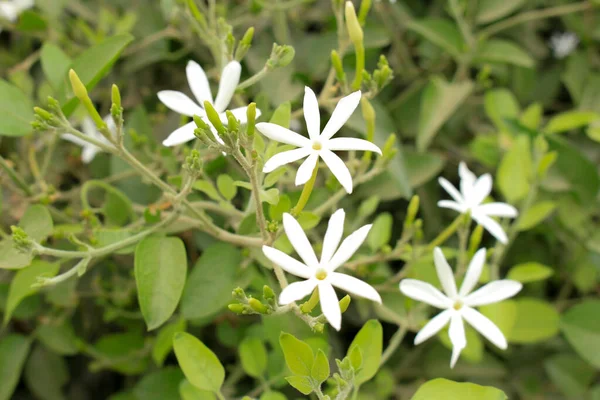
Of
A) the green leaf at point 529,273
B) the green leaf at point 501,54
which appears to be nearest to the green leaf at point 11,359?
the green leaf at point 529,273

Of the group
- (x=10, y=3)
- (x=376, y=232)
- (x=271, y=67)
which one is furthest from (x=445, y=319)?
(x=10, y=3)

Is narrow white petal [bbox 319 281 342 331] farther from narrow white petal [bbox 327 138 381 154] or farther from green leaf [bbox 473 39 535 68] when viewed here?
green leaf [bbox 473 39 535 68]

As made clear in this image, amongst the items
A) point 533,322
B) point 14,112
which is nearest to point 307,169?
point 14,112

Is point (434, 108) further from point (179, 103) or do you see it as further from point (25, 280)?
point (25, 280)

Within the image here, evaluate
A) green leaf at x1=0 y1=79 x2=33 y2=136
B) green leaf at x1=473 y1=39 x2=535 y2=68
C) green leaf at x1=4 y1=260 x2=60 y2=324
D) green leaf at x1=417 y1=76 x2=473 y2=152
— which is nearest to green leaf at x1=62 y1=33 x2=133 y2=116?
green leaf at x1=0 y1=79 x2=33 y2=136

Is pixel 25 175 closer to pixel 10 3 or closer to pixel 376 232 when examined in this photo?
pixel 10 3

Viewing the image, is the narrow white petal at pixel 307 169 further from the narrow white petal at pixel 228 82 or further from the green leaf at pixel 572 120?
the green leaf at pixel 572 120

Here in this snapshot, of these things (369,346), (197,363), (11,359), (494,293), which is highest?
(494,293)
